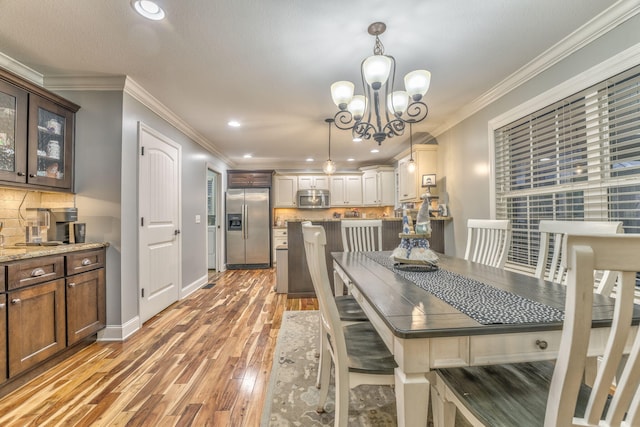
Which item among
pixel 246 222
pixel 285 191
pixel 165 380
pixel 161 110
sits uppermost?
pixel 161 110

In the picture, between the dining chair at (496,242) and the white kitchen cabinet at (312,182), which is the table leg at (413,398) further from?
the white kitchen cabinet at (312,182)

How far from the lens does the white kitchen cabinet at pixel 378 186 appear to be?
20.9 ft

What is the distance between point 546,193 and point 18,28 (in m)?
4.15

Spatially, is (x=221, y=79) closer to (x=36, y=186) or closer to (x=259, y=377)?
(x=36, y=186)

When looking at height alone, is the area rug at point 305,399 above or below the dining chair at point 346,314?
below

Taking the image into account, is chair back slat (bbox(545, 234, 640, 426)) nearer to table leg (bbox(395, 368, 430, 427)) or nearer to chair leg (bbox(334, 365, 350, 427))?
table leg (bbox(395, 368, 430, 427))

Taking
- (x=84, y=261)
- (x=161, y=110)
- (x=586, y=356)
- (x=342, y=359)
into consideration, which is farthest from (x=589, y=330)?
(x=161, y=110)

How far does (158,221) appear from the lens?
3.18 m

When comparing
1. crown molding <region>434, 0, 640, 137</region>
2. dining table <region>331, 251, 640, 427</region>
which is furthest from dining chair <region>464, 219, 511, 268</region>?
crown molding <region>434, 0, 640, 137</region>

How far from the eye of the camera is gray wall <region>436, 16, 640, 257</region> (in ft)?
6.21

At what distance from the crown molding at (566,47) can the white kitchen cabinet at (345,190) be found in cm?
352

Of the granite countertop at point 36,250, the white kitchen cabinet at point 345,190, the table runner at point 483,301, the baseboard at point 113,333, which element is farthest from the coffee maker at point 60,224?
the white kitchen cabinet at point 345,190

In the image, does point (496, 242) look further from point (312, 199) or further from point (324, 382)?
point (312, 199)

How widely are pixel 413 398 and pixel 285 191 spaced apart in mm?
5869
